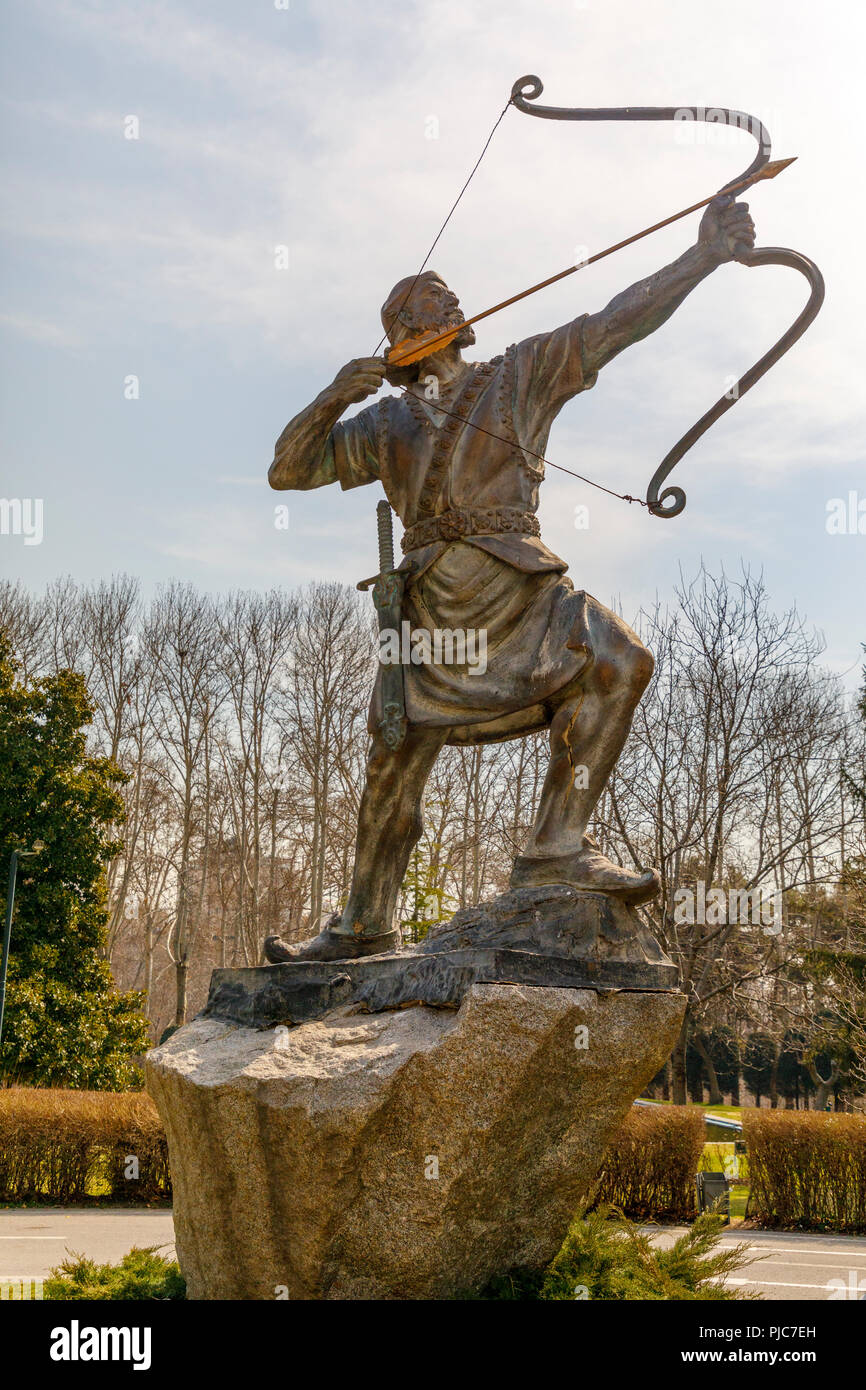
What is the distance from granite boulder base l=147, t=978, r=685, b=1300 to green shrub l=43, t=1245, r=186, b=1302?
0.76m

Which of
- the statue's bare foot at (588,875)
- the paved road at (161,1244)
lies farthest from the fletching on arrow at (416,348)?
the paved road at (161,1244)

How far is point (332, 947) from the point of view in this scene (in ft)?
15.4

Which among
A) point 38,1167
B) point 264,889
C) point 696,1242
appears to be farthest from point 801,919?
point 696,1242

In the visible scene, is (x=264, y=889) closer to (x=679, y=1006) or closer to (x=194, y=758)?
(x=194, y=758)

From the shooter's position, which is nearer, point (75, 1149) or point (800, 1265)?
point (800, 1265)

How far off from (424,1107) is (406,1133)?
0.33ft

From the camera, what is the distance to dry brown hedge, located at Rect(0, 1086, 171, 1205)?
11109 millimetres

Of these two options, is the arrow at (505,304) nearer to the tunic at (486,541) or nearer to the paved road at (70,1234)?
the tunic at (486,541)

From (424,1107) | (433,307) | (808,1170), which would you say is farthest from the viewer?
(808,1170)

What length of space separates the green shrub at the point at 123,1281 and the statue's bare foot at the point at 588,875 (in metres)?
2.05

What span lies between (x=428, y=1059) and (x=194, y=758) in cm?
2288

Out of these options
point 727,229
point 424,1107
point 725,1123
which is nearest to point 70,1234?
point 424,1107

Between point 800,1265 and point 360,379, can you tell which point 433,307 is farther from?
point 800,1265

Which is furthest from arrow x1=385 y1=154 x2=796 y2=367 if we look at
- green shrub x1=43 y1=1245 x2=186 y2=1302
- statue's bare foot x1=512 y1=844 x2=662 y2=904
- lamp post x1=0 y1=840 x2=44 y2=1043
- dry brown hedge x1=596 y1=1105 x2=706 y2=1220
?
lamp post x1=0 y1=840 x2=44 y2=1043
